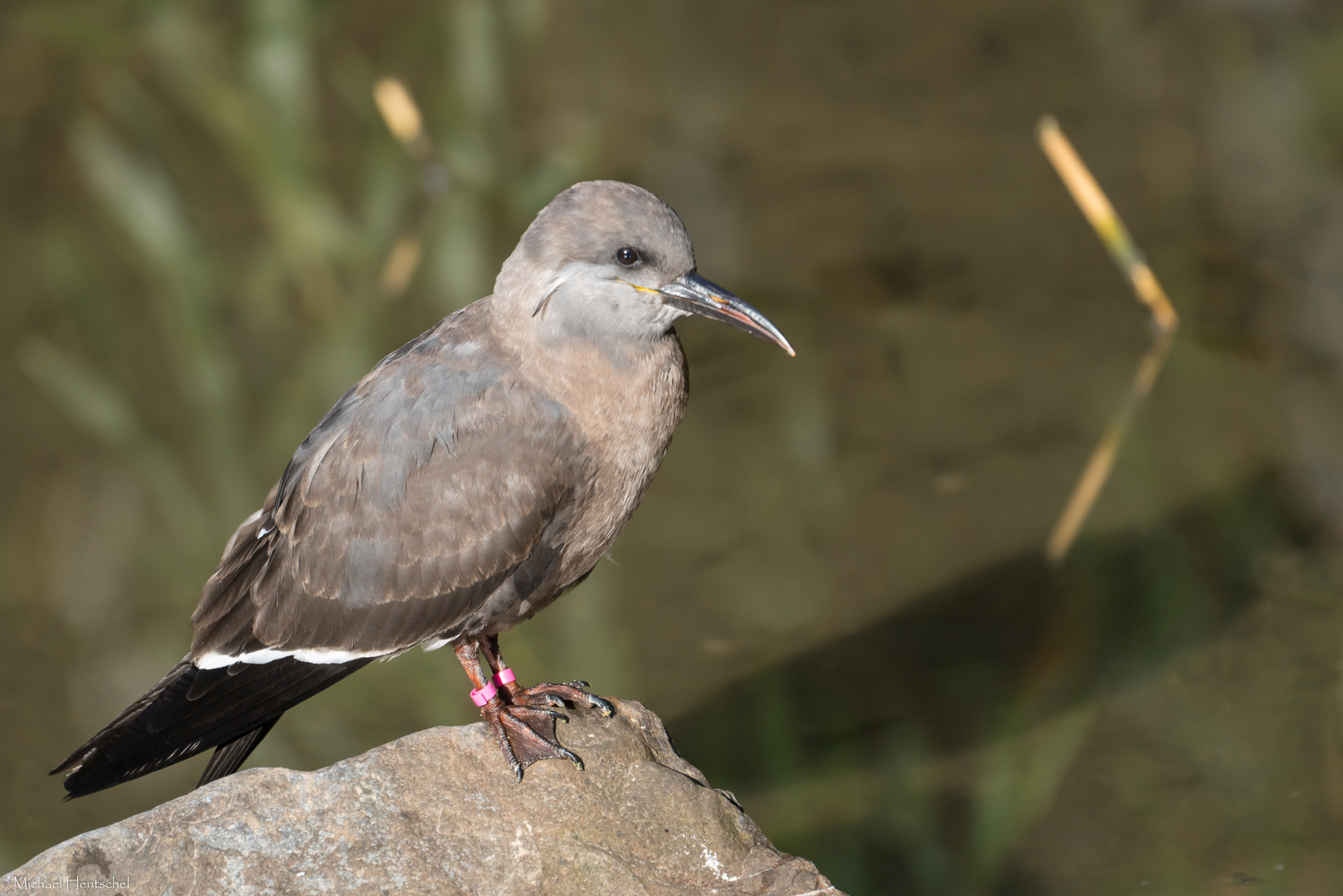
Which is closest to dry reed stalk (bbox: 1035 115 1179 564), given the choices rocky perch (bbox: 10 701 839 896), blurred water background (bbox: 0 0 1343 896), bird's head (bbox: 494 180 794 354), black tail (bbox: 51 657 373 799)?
blurred water background (bbox: 0 0 1343 896)

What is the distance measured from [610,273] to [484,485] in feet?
2.03

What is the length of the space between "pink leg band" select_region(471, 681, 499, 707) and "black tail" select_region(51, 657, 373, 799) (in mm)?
296

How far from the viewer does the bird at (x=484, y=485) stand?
138 inches

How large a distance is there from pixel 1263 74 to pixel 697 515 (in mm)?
4298

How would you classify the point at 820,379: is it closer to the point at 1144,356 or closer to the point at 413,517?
the point at 1144,356

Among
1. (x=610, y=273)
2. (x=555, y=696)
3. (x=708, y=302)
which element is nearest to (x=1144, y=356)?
(x=708, y=302)

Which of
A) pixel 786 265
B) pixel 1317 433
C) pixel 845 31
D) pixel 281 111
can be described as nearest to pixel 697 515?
pixel 786 265

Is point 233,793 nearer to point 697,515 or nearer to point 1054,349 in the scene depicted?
point 697,515

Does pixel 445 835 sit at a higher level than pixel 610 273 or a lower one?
lower

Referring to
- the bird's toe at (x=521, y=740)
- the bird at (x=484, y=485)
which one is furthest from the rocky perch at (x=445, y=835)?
the bird at (x=484, y=485)

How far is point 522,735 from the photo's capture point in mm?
3488

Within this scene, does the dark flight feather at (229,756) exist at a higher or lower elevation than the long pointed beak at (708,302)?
→ lower

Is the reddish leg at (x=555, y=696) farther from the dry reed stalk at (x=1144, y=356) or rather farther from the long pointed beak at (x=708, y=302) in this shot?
the dry reed stalk at (x=1144, y=356)

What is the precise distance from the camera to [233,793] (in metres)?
3.14
